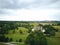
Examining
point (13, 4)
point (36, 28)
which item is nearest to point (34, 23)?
point (36, 28)

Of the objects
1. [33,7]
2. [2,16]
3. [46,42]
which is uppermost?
[33,7]

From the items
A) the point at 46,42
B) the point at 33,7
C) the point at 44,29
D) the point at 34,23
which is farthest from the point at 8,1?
the point at 46,42

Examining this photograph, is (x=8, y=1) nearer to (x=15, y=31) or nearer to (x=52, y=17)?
(x=15, y=31)

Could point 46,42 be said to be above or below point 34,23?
below

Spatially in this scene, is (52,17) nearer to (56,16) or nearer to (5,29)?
(56,16)

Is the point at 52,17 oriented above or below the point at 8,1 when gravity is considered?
below

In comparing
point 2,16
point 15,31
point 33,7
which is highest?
point 33,7
